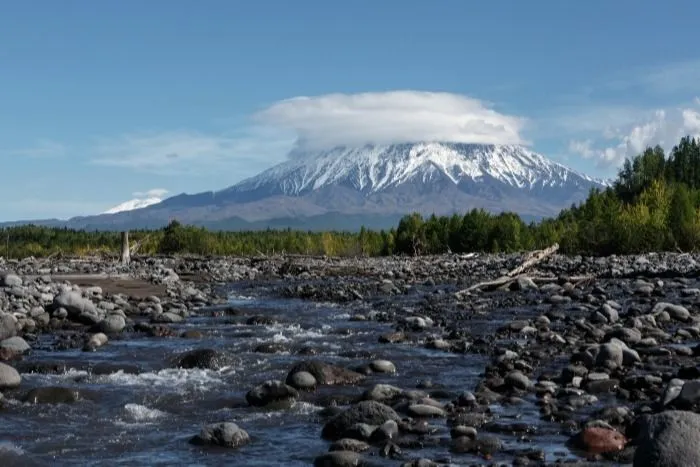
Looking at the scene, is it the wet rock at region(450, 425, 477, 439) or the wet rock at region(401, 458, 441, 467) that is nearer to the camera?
the wet rock at region(401, 458, 441, 467)

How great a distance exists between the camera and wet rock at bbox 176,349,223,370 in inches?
575

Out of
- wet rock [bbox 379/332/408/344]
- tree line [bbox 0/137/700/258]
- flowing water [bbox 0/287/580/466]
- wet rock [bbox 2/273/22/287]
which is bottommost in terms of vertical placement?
flowing water [bbox 0/287/580/466]

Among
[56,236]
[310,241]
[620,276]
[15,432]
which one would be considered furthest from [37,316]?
[56,236]

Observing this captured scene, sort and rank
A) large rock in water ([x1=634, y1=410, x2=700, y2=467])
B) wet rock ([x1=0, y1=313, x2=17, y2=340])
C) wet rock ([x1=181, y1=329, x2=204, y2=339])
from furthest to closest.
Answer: wet rock ([x1=181, y1=329, x2=204, y2=339])
wet rock ([x1=0, y1=313, x2=17, y2=340])
large rock in water ([x1=634, y1=410, x2=700, y2=467])

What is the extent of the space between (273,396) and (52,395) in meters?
3.37

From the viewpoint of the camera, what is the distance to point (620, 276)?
3416cm

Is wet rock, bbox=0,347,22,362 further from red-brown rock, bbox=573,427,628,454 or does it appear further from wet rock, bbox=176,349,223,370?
red-brown rock, bbox=573,427,628,454

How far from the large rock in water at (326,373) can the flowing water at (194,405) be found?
28cm

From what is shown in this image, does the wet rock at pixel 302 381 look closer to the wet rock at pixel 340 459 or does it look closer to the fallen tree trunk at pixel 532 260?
the wet rock at pixel 340 459

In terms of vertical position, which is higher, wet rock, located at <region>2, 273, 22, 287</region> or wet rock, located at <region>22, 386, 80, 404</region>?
wet rock, located at <region>2, 273, 22, 287</region>

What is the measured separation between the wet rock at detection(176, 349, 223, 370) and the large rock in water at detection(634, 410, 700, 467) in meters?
8.92

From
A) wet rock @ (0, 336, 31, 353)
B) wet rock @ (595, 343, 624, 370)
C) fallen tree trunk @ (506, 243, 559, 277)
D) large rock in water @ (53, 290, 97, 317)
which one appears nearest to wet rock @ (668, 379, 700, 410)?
wet rock @ (595, 343, 624, 370)

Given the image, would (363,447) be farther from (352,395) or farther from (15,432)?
(15,432)

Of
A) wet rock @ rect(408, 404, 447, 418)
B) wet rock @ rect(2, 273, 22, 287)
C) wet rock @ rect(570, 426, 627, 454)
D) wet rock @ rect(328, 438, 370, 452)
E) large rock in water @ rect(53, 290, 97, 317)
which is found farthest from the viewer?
wet rock @ rect(2, 273, 22, 287)
